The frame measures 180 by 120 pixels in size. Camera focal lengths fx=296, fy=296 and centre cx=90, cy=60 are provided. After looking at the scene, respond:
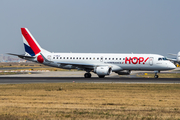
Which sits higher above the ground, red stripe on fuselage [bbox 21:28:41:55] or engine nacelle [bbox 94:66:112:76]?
red stripe on fuselage [bbox 21:28:41:55]

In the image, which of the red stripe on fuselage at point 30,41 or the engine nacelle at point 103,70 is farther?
the red stripe on fuselage at point 30,41

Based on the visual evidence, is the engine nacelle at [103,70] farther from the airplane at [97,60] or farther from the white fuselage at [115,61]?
the white fuselage at [115,61]

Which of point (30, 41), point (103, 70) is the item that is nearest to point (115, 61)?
point (103, 70)

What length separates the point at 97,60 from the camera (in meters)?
50.7

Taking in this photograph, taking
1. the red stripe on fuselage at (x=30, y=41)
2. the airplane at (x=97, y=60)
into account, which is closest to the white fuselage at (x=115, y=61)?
the airplane at (x=97, y=60)

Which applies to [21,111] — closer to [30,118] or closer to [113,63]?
[30,118]

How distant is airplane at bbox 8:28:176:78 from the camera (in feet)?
158

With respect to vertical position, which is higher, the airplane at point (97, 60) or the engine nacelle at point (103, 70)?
the airplane at point (97, 60)

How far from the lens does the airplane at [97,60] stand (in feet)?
158

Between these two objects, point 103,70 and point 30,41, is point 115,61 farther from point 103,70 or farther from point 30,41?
point 30,41

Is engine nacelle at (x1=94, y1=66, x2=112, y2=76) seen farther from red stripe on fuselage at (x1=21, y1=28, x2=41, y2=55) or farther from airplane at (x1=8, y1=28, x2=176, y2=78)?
red stripe on fuselage at (x1=21, y1=28, x2=41, y2=55)

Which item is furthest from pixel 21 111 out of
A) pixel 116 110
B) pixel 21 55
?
pixel 21 55

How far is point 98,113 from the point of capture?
15477 millimetres

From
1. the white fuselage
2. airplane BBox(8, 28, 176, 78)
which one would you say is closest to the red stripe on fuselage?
airplane BBox(8, 28, 176, 78)
